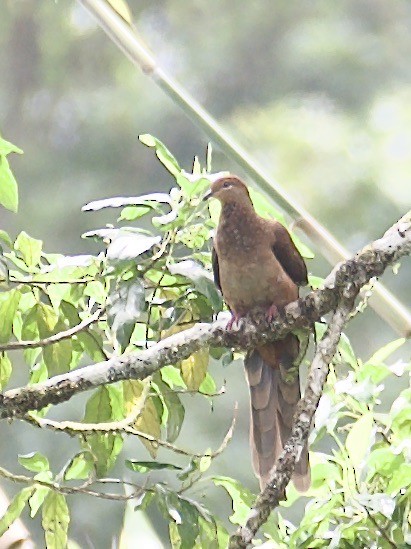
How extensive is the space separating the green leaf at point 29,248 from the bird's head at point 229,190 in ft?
0.90

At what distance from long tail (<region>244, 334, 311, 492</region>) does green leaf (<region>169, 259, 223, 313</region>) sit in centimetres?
18

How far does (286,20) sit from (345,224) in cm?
43

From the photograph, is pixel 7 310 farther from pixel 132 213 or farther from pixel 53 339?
pixel 132 213

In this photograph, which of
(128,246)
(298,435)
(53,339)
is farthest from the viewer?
(53,339)

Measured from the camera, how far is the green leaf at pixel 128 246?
3.48 feet

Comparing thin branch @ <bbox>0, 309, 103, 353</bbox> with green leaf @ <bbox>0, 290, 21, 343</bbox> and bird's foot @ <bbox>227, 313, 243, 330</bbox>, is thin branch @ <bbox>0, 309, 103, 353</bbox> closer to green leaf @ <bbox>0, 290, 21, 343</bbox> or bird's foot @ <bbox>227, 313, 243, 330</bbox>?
green leaf @ <bbox>0, 290, 21, 343</bbox>

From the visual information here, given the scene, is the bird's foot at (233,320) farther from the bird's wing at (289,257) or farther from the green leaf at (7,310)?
the green leaf at (7,310)

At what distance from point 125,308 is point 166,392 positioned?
0.74 ft

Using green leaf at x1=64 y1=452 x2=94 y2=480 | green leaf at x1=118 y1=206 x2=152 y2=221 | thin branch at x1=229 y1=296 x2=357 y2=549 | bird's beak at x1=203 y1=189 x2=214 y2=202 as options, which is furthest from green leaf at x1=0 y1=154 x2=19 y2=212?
thin branch at x1=229 y1=296 x2=357 y2=549

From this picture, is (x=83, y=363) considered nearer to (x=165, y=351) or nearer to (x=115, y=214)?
(x=115, y=214)

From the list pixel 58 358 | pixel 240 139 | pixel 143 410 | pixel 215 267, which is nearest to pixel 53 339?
pixel 58 358

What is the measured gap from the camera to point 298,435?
38.1 inches

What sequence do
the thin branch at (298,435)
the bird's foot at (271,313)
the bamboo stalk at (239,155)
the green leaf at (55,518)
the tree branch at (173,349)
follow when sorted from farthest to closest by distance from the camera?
the bamboo stalk at (239,155) < the green leaf at (55,518) < the bird's foot at (271,313) < the tree branch at (173,349) < the thin branch at (298,435)

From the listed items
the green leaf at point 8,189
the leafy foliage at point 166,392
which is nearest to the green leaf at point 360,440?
the leafy foliage at point 166,392
